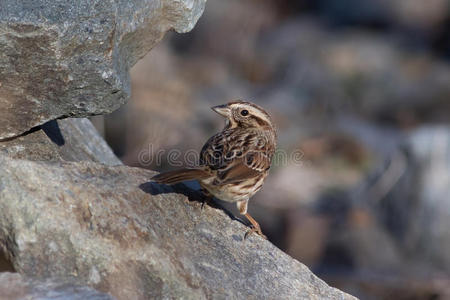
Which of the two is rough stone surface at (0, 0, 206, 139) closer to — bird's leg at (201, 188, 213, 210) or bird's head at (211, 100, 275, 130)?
bird's leg at (201, 188, 213, 210)

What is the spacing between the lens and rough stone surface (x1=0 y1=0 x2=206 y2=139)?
211 inches

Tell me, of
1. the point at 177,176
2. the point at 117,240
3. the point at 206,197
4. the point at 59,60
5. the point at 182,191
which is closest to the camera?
the point at 117,240

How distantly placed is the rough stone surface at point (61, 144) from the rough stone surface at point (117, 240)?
0.56 meters

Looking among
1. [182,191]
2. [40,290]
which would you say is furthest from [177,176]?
[40,290]

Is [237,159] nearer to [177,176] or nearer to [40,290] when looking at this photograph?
[177,176]

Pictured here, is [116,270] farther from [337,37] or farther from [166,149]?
[337,37]

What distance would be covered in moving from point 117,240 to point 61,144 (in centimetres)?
161

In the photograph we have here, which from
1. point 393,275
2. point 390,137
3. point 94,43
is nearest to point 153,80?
point 390,137

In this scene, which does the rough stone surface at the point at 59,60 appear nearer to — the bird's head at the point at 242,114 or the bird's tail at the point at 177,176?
the bird's tail at the point at 177,176

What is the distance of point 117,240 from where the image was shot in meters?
5.07

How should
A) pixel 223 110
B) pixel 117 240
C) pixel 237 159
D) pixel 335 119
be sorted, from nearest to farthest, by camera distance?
pixel 117 240
pixel 237 159
pixel 223 110
pixel 335 119

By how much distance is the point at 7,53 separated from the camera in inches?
212

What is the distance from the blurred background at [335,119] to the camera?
1210cm

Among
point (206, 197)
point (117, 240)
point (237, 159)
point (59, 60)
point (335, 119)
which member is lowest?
point (117, 240)
